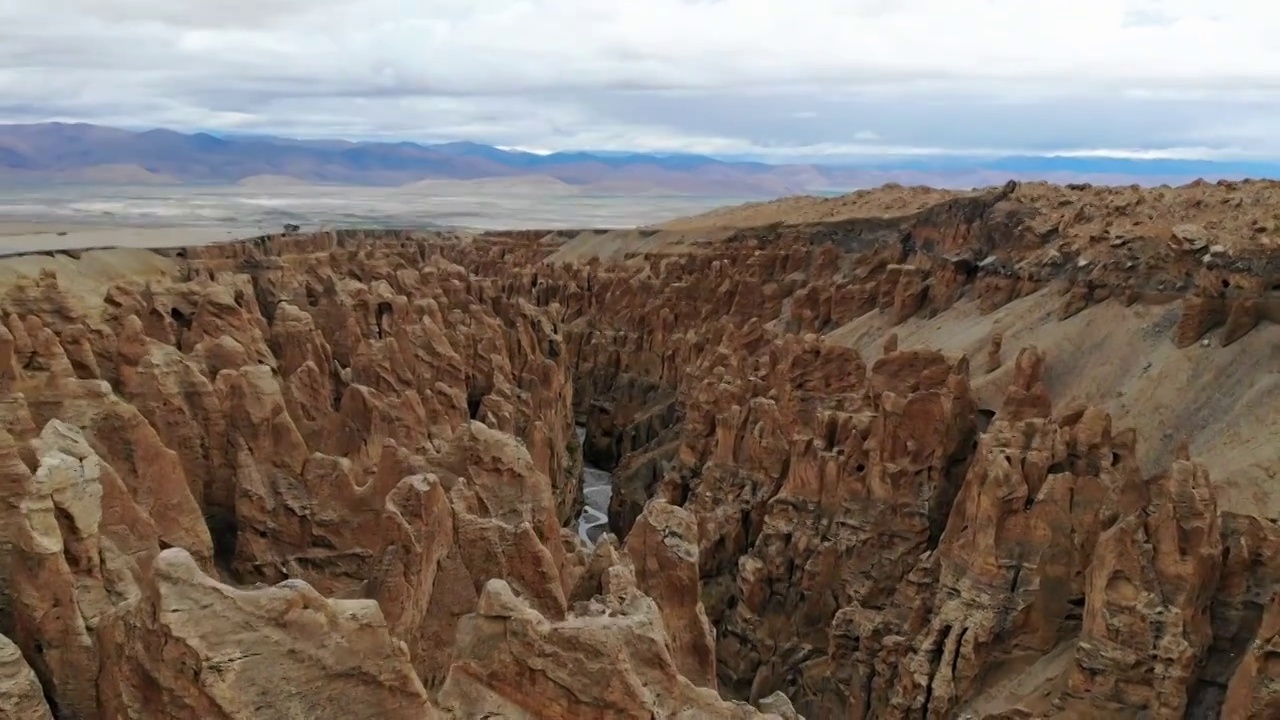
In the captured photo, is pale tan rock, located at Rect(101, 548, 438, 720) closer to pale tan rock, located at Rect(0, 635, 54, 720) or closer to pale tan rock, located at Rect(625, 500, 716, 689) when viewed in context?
pale tan rock, located at Rect(0, 635, 54, 720)

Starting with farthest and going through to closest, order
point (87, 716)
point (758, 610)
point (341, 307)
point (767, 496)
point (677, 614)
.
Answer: point (341, 307) < point (767, 496) < point (758, 610) < point (677, 614) < point (87, 716)

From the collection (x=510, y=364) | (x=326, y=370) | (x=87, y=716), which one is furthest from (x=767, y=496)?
(x=87, y=716)

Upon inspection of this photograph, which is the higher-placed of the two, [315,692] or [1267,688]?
[315,692]

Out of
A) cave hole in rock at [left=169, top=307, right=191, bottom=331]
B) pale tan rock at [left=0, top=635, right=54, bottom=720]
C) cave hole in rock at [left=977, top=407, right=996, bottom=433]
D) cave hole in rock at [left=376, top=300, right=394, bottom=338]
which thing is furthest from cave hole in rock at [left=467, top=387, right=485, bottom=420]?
pale tan rock at [left=0, top=635, right=54, bottom=720]

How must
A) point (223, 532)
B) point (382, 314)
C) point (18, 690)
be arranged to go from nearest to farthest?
point (18, 690) < point (223, 532) < point (382, 314)

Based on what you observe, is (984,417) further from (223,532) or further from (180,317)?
(180,317)

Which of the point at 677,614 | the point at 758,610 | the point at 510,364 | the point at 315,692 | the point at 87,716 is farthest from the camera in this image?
the point at 510,364

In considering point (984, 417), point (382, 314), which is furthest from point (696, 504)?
point (382, 314)

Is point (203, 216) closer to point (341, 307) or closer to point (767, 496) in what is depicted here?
point (341, 307)

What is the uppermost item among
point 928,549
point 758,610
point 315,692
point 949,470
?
point 315,692
